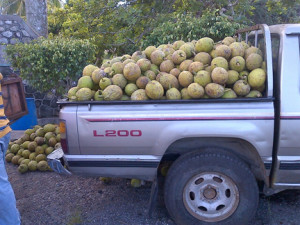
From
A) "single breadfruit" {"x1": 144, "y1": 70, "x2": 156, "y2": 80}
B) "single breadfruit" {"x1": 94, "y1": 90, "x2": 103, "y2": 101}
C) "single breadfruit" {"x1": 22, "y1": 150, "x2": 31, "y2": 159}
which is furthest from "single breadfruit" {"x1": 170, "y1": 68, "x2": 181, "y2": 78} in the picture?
"single breadfruit" {"x1": 22, "y1": 150, "x2": 31, "y2": 159}

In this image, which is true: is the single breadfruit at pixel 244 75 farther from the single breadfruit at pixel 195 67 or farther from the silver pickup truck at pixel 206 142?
the single breadfruit at pixel 195 67

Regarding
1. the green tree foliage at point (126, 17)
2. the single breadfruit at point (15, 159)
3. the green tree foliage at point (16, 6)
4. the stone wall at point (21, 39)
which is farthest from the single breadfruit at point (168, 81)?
the green tree foliage at point (16, 6)

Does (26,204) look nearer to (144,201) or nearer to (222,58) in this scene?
(144,201)

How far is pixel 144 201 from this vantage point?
4.50m

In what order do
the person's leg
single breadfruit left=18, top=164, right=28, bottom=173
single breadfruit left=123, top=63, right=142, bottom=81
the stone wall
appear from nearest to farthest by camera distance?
the person's leg < single breadfruit left=123, top=63, right=142, bottom=81 < single breadfruit left=18, top=164, right=28, bottom=173 < the stone wall

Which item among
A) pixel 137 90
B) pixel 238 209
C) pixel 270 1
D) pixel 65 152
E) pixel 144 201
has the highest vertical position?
pixel 270 1

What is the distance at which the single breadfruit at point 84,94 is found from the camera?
384 centimetres

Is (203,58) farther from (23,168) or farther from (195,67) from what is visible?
(23,168)

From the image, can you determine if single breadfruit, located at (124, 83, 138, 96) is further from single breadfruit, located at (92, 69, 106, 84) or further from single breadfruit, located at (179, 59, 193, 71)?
single breadfruit, located at (179, 59, 193, 71)

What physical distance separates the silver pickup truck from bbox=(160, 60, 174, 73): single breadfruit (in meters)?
0.79

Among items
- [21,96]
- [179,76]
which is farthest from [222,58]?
[21,96]

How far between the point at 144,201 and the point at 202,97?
175 cm

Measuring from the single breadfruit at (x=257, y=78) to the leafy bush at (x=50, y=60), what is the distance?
157 inches

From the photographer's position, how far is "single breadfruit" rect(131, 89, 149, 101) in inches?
148
